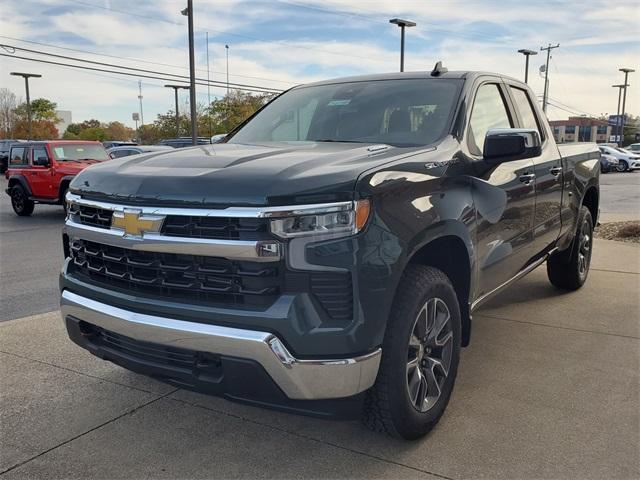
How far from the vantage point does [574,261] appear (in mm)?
5645

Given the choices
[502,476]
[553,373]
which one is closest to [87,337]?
[502,476]

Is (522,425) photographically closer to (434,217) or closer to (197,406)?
(434,217)

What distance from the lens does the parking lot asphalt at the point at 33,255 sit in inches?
225

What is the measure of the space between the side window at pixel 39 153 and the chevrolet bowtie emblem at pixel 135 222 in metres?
12.3

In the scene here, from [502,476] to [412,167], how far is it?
1.45 m

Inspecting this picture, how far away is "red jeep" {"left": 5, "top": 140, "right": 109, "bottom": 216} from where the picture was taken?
13.5 metres

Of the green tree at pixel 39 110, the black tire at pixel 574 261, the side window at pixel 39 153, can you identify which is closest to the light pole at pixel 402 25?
the side window at pixel 39 153

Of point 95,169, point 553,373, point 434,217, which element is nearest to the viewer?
point 434,217

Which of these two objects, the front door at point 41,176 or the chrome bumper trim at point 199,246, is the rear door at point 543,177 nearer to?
the chrome bumper trim at point 199,246

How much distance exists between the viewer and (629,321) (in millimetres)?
4902

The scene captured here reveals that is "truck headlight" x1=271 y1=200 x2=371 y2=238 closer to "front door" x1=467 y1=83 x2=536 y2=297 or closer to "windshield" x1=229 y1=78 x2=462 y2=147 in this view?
"windshield" x1=229 y1=78 x2=462 y2=147

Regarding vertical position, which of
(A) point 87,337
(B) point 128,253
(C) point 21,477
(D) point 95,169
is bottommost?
(C) point 21,477

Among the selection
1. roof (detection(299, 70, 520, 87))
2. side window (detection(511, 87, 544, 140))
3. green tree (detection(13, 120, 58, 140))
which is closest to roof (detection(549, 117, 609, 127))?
green tree (detection(13, 120, 58, 140))

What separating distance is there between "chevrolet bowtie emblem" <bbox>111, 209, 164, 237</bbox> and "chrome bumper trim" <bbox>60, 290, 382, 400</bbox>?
39 cm
